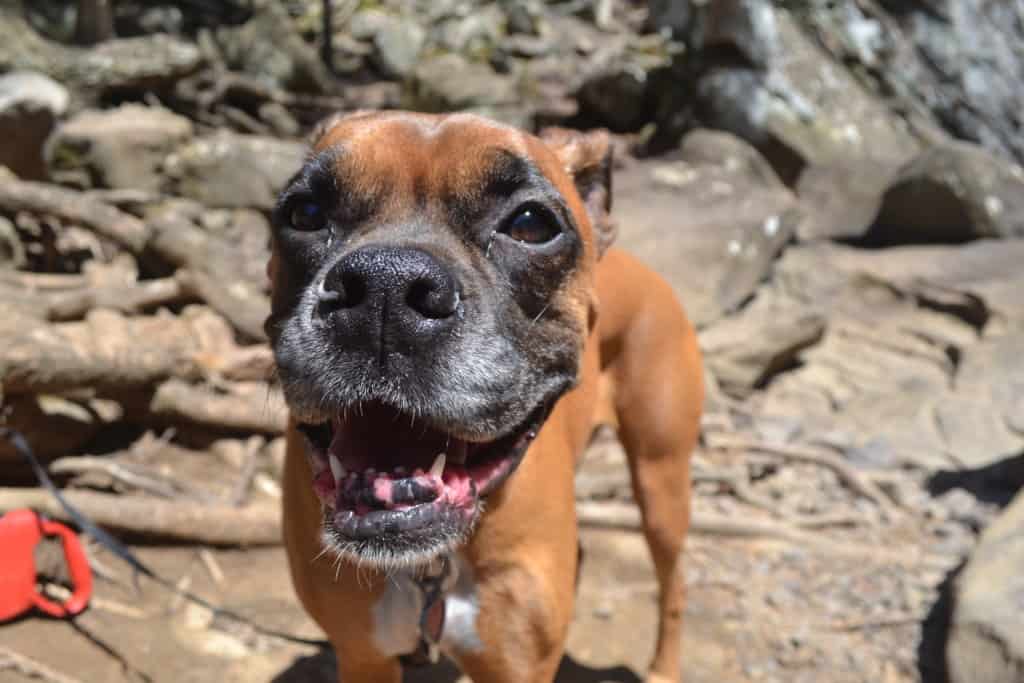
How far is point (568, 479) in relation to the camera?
9.41ft

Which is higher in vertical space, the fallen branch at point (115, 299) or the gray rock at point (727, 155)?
→ the fallen branch at point (115, 299)

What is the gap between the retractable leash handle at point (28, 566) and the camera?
362cm

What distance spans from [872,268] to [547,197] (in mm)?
7960

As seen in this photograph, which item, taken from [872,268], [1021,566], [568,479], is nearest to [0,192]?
[568,479]

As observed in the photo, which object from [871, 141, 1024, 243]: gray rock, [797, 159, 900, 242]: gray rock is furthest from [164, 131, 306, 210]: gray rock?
[871, 141, 1024, 243]: gray rock

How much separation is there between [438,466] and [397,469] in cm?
9

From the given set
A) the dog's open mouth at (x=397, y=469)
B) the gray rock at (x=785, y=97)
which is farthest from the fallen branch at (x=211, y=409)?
the gray rock at (x=785, y=97)

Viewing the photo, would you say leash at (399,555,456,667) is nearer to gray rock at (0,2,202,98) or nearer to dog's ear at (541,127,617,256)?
dog's ear at (541,127,617,256)

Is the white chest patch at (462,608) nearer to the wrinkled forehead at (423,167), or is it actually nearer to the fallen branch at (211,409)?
the wrinkled forehead at (423,167)

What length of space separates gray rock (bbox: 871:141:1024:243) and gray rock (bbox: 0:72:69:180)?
8362 mm

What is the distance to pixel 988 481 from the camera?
5543 millimetres

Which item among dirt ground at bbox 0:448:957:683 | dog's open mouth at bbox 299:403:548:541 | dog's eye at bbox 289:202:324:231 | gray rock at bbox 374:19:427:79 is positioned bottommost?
gray rock at bbox 374:19:427:79

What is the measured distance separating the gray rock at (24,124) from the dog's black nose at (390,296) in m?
5.96

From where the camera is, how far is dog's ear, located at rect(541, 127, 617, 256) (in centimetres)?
286
